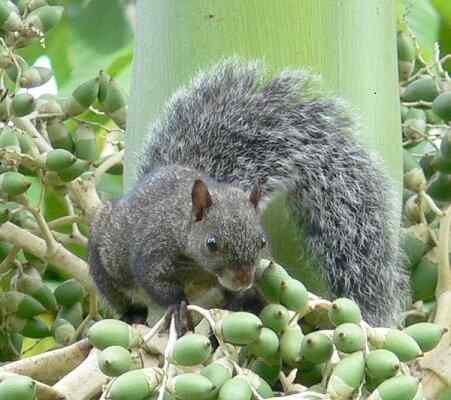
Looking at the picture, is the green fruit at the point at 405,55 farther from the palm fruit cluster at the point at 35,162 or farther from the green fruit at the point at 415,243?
the palm fruit cluster at the point at 35,162

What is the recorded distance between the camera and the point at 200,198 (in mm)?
1400

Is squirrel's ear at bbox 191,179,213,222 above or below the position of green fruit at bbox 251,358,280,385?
above

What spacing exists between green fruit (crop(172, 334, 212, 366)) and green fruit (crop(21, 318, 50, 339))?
534 millimetres

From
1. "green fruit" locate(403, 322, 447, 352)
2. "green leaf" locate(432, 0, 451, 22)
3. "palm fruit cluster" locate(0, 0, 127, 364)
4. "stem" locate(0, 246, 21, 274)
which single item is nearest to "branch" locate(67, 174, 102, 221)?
"palm fruit cluster" locate(0, 0, 127, 364)

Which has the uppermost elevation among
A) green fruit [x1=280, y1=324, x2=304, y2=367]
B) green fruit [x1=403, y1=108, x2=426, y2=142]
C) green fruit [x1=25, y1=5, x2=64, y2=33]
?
green fruit [x1=25, y1=5, x2=64, y2=33]

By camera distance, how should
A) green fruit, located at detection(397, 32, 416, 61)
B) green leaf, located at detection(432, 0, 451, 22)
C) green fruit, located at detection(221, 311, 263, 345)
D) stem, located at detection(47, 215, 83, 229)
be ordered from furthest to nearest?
green leaf, located at detection(432, 0, 451, 22) → green fruit, located at detection(397, 32, 416, 61) → stem, located at detection(47, 215, 83, 229) → green fruit, located at detection(221, 311, 263, 345)

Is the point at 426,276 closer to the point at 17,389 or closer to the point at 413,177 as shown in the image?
the point at 413,177

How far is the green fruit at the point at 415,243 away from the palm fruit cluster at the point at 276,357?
34 cm

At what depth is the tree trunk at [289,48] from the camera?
1276 millimetres

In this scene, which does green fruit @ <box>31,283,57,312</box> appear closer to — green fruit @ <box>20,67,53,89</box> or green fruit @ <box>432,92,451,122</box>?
green fruit @ <box>20,67,53,89</box>

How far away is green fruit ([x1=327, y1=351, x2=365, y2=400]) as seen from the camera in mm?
879

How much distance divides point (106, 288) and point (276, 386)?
541mm

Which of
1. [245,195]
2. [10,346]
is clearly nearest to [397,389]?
[245,195]

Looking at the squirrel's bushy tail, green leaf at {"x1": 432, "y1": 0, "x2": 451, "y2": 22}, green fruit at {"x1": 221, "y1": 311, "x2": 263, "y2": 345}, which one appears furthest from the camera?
green leaf at {"x1": 432, "y1": 0, "x2": 451, "y2": 22}
